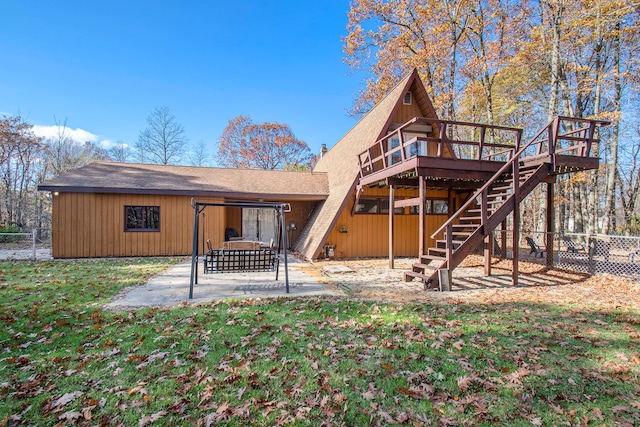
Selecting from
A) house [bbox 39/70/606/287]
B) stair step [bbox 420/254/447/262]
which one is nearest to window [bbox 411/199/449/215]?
house [bbox 39/70/606/287]

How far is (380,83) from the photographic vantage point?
1889cm

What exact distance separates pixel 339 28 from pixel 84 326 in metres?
19.9

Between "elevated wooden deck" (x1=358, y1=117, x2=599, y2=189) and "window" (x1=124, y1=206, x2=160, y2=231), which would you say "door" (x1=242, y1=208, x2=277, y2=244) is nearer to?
"window" (x1=124, y1=206, x2=160, y2=231)

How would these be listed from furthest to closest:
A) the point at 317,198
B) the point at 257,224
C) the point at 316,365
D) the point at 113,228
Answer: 1. the point at 257,224
2. the point at 317,198
3. the point at 113,228
4. the point at 316,365

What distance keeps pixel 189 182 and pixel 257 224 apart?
3.65m

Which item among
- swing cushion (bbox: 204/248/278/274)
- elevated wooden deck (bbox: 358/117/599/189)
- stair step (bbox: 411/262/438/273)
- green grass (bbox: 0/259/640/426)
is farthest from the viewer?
elevated wooden deck (bbox: 358/117/599/189)

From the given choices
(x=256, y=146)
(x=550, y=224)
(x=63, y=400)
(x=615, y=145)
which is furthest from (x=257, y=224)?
(x=256, y=146)

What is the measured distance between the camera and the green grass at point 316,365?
2395 millimetres

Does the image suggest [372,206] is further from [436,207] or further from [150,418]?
[150,418]

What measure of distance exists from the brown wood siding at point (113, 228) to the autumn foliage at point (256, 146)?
19420 mm

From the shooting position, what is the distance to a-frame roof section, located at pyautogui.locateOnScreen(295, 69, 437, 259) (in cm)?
1089

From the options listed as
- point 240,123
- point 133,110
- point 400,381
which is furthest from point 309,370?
point 240,123

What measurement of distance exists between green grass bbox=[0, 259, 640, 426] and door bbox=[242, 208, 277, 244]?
944 cm

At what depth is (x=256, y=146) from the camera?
31203mm
